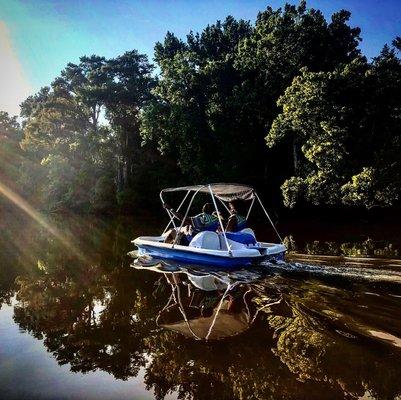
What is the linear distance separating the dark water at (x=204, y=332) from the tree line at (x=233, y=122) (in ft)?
41.8

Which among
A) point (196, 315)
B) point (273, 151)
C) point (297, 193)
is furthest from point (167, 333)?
point (273, 151)

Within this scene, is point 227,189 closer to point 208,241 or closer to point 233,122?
point 208,241

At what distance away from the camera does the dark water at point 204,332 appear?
512cm

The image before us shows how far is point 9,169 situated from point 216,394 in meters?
64.7

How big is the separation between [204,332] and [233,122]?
28.8m

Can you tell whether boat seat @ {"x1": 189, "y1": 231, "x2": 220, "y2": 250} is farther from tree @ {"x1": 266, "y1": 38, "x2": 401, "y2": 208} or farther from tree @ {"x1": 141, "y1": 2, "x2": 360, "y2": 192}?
tree @ {"x1": 141, "y1": 2, "x2": 360, "y2": 192}

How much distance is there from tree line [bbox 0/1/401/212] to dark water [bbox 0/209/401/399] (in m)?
12.7

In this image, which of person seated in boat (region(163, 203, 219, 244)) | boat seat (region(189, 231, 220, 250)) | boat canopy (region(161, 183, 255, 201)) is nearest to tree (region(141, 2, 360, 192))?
boat canopy (region(161, 183, 255, 201))

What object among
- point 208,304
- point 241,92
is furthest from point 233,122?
point 208,304

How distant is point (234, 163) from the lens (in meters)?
35.4

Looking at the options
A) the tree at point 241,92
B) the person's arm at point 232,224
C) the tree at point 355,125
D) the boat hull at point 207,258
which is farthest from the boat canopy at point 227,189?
the tree at point 241,92

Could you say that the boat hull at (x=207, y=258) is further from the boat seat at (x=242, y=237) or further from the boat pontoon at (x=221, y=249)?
the boat seat at (x=242, y=237)

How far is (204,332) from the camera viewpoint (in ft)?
22.7

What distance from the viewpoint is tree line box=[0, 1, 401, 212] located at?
23.8 m
